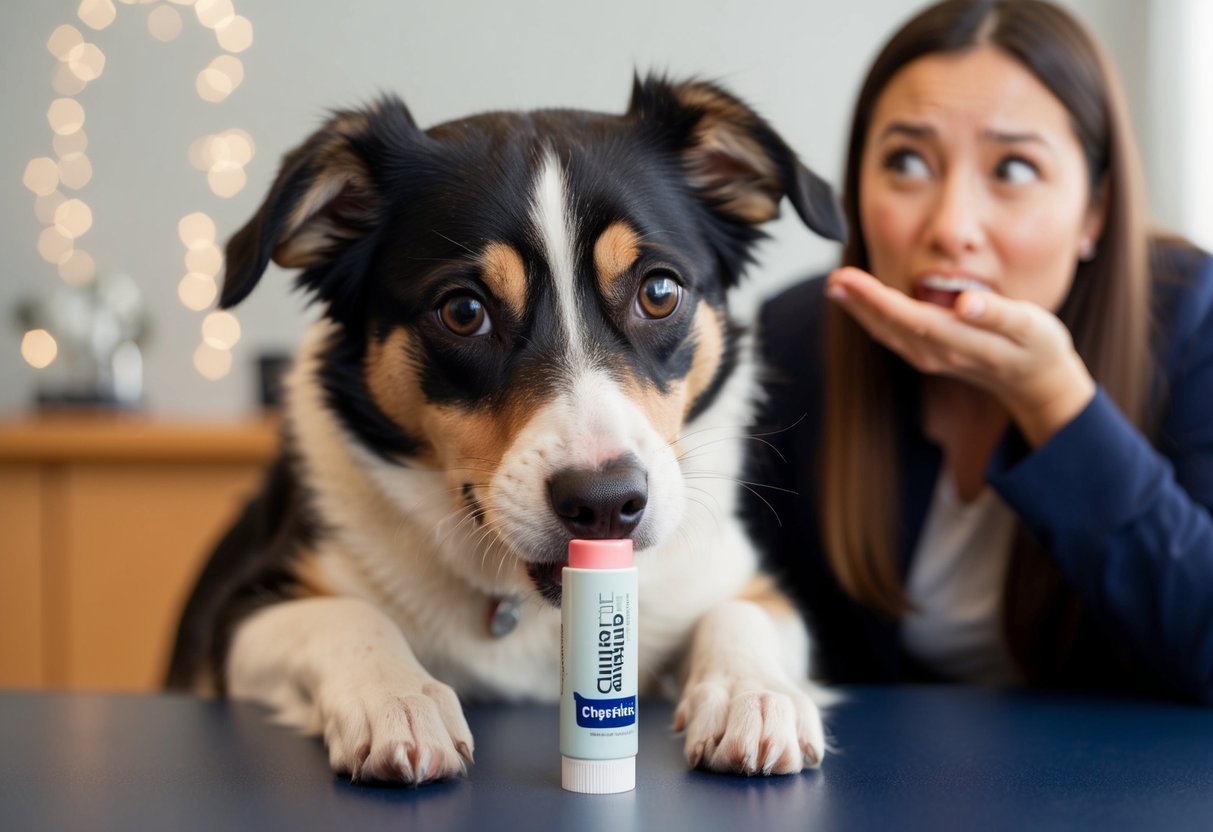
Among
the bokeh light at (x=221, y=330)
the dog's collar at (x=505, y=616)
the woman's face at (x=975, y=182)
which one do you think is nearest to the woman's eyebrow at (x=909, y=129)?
the woman's face at (x=975, y=182)

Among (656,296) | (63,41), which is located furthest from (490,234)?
(63,41)

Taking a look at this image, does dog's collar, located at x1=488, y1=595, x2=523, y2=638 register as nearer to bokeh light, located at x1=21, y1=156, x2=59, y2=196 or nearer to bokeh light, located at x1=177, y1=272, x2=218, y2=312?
bokeh light, located at x1=21, y1=156, x2=59, y2=196

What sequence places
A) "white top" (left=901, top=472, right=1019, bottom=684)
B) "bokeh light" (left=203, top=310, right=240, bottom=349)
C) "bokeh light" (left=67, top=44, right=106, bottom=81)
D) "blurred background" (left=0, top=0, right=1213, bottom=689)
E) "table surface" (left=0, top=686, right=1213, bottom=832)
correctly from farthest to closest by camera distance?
"bokeh light" (left=203, top=310, right=240, bottom=349) → "bokeh light" (left=67, top=44, right=106, bottom=81) → "blurred background" (left=0, top=0, right=1213, bottom=689) → "white top" (left=901, top=472, right=1019, bottom=684) → "table surface" (left=0, top=686, right=1213, bottom=832)

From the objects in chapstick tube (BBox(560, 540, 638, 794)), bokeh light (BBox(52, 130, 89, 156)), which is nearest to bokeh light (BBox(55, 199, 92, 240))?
bokeh light (BBox(52, 130, 89, 156))

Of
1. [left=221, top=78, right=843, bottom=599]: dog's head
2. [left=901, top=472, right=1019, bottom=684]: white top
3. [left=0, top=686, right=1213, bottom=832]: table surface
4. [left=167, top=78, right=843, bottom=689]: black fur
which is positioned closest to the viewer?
[left=0, top=686, right=1213, bottom=832]: table surface

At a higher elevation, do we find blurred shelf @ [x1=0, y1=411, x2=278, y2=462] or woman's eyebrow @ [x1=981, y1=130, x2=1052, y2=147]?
woman's eyebrow @ [x1=981, y1=130, x2=1052, y2=147]

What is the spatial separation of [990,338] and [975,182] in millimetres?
249

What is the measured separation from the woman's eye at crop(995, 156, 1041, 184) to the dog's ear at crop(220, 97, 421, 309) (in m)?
0.79

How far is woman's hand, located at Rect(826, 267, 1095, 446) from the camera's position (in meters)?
1.43

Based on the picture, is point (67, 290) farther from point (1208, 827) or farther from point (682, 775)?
point (1208, 827)

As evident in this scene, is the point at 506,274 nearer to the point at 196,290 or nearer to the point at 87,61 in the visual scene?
the point at 87,61

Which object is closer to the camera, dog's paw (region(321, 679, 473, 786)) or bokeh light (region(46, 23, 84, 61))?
dog's paw (region(321, 679, 473, 786))

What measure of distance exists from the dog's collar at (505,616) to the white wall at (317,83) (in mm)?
493

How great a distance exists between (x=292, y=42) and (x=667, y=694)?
4.61 feet
